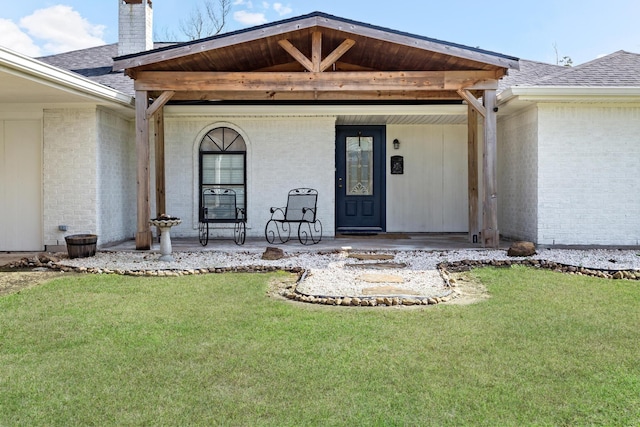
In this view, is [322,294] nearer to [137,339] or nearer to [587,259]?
[137,339]

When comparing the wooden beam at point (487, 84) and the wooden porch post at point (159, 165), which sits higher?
the wooden beam at point (487, 84)

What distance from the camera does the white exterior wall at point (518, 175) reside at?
8008mm

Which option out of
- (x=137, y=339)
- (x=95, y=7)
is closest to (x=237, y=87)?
(x=137, y=339)

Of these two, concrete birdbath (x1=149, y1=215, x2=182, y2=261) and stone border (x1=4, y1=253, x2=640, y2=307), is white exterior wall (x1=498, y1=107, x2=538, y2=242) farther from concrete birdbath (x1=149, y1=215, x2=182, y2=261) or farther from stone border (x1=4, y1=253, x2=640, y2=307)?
concrete birdbath (x1=149, y1=215, x2=182, y2=261)

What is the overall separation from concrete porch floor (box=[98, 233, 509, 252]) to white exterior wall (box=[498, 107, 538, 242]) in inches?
23.5

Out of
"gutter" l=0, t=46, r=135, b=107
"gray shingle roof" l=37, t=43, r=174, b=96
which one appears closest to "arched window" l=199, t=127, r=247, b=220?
"gray shingle roof" l=37, t=43, r=174, b=96

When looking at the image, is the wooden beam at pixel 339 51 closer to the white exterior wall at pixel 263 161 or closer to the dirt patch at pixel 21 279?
the white exterior wall at pixel 263 161

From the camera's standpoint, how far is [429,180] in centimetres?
1037

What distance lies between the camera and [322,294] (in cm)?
463

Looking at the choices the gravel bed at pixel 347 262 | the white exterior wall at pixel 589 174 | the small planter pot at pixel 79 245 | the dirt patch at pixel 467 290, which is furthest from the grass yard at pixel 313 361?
the white exterior wall at pixel 589 174

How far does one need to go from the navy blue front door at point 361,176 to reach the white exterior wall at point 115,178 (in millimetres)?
3788

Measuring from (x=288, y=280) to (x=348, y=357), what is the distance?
2.45 meters

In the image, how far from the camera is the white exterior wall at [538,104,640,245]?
7.81 m

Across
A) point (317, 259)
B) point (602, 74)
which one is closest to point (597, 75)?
point (602, 74)
